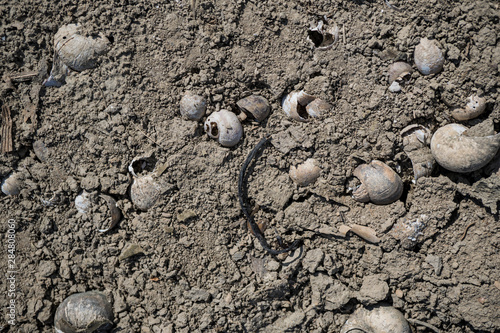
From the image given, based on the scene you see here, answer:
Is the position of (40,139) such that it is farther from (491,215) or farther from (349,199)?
(491,215)

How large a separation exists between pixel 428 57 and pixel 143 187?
2.86m

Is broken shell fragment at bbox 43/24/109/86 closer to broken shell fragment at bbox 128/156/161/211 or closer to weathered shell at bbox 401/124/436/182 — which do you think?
broken shell fragment at bbox 128/156/161/211

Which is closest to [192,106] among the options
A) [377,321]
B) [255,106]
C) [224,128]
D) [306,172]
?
[224,128]

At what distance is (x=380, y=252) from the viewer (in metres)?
2.99

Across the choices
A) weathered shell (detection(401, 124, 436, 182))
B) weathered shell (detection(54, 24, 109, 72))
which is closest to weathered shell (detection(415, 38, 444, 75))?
weathered shell (detection(401, 124, 436, 182))

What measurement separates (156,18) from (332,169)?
2.26 meters

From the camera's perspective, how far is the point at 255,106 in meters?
3.14

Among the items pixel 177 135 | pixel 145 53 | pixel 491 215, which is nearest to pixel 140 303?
pixel 177 135

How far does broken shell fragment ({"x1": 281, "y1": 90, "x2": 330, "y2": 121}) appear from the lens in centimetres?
313

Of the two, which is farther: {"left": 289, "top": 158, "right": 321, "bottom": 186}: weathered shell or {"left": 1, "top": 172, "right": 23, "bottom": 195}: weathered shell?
{"left": 1, "top": 172, "right": 23, "bottom": 195}: weathered shell

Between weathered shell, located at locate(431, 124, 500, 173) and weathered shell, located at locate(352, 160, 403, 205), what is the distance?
1.36ft

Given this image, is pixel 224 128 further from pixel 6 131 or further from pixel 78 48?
pixel 6 131

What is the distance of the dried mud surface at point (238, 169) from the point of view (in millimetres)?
2951

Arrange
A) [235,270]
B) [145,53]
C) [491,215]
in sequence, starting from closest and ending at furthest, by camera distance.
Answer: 1. [491,215]
2. [235,270]
3. [145,53]
